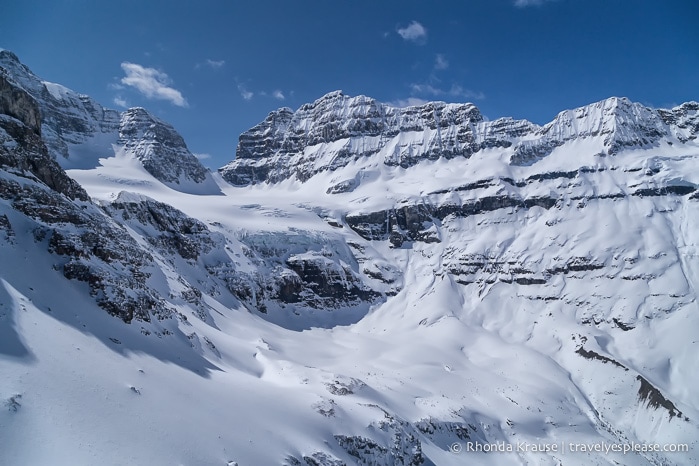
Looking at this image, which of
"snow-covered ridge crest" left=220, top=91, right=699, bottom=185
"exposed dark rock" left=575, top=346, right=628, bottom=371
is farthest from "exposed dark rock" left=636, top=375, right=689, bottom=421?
"snow-covered ridge crest" left=220, top=91, right=699, bottom=185

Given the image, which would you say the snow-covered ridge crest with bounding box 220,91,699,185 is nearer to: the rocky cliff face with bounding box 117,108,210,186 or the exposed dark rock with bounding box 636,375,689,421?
the rocky cliff face with bounding box 117,108,210,186

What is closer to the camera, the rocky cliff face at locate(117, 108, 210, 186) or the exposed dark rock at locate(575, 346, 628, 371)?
the exposed dark rock at locate(575, 346, 628, 371)

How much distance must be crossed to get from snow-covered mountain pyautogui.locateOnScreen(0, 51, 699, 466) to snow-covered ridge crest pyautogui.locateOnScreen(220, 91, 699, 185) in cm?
98

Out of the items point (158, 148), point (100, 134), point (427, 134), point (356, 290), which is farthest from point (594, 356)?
point (100, 134)

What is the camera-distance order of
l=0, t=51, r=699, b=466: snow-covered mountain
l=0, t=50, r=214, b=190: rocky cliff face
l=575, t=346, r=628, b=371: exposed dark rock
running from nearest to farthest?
l=0, t=51, r=699, b=466: snow-covered mountain
l=575, t=346, r=628, b=371: exposed dark rock
l=0, t=50, r=214, b=190: rocky cliff face

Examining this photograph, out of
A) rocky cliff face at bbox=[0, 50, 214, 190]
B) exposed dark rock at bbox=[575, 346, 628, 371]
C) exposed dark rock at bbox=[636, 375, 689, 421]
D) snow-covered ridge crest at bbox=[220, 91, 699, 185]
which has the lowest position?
exposed dark rock at bbox=[636, 375, 689, 421]

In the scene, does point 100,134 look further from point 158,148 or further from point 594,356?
point 594,356

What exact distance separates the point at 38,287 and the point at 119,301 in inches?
206

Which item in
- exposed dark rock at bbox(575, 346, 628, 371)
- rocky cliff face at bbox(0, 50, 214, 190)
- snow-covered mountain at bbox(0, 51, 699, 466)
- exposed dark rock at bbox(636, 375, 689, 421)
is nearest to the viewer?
snow-covered mountain at bbox(0, 51, 699, 466)

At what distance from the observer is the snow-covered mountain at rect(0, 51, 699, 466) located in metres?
24.2

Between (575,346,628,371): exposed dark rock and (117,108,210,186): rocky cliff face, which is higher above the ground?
(117,108,210,186): rocky cliff face

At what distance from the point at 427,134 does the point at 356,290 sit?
91.8 metres

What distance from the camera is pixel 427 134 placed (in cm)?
17100

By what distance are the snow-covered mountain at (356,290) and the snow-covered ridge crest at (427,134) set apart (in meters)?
0.98
